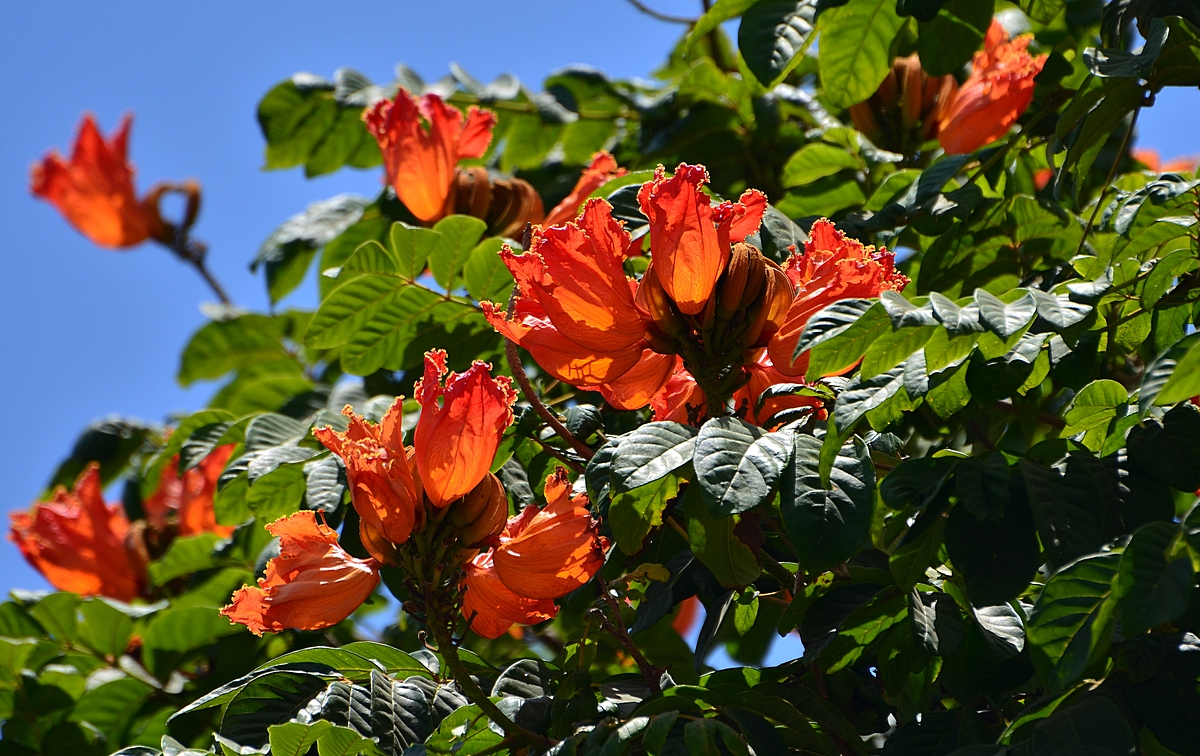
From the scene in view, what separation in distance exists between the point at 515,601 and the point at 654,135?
174 centimetres

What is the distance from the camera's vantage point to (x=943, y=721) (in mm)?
1380

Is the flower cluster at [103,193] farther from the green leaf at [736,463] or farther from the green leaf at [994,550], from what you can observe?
the green leaf at [994,550]

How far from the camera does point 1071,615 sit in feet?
3.66

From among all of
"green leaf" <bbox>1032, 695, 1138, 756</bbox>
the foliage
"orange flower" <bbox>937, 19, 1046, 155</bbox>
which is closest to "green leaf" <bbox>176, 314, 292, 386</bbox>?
the foliage

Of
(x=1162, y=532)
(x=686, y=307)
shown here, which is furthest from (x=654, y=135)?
(x=1162, y=532)

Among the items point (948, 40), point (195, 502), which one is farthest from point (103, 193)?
point (948, 40)

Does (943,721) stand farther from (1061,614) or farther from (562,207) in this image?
(562,207)

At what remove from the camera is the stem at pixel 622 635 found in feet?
5.02

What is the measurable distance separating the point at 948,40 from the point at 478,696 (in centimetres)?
165

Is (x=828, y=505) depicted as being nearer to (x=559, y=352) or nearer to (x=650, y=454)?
(x=650, y=454)

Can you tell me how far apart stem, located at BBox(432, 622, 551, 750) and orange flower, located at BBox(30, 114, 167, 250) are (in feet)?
11.7

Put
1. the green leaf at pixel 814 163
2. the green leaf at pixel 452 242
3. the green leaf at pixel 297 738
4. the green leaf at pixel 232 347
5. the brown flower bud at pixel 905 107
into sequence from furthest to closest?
the green leaf at pixel 232 347, the brown flower bud at pixel 905 107, the green leaf at pixel 814 163, the green leaf at pixel 452 242, the green leaf at pixel 297 738

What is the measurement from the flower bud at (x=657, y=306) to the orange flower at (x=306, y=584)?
1.68 ft

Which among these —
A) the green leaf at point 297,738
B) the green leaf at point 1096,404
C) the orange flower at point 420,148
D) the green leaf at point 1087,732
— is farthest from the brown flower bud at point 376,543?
the orange flower at point 420,148
